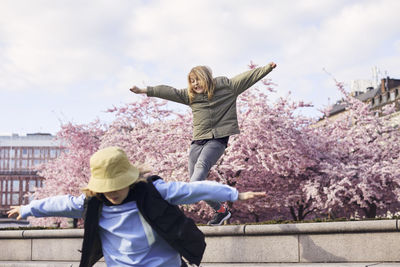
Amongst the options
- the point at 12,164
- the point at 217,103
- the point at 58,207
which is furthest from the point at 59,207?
the point at 12,164

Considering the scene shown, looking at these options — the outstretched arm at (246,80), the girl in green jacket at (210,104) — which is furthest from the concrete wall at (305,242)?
the outstretched arm at (246,80)

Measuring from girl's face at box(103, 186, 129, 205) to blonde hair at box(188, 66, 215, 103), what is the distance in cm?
328

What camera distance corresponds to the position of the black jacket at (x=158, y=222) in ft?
10.8

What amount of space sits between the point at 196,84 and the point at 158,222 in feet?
11.4

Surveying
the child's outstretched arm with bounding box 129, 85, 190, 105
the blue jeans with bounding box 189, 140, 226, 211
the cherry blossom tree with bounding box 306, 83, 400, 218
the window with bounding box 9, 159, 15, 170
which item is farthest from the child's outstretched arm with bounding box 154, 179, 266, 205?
the window with bounding box 9, 159, 15, 170

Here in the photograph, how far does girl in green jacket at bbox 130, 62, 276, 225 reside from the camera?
6.45 meters

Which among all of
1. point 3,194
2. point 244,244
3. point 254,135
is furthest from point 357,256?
point 3,194

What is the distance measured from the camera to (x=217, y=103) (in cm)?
660

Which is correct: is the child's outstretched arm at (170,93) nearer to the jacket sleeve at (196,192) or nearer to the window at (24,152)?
the jacket sleeve at (196,192)

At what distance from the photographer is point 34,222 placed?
2831 cm

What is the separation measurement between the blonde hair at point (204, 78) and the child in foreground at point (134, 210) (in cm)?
314

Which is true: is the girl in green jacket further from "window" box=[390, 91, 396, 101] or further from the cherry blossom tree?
"window" box=[390, 91, 396, 101]

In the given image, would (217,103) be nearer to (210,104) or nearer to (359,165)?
(210,104)

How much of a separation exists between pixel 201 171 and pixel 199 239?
8.88 feet
